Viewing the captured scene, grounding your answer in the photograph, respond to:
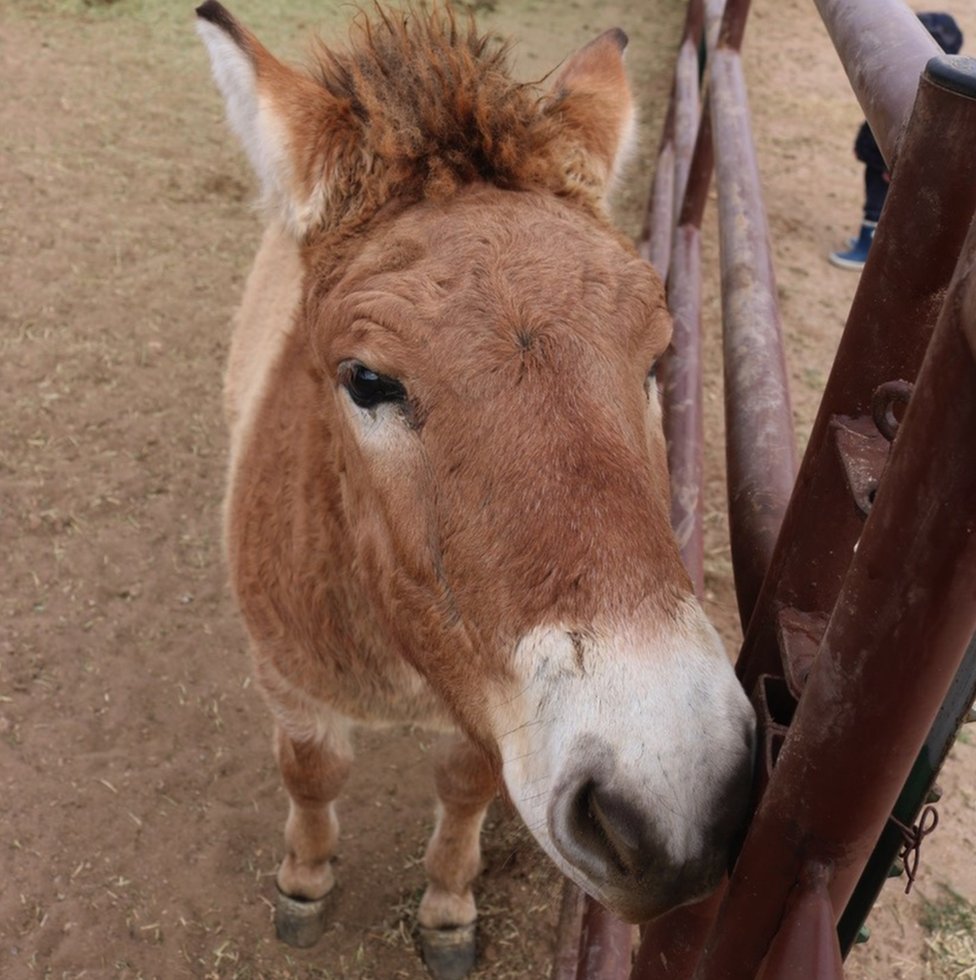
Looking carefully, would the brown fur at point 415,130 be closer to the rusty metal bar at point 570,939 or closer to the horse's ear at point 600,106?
the horse's ear at point 600,106

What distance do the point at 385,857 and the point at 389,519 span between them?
2.03 m

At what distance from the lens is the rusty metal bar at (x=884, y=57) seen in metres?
1.32

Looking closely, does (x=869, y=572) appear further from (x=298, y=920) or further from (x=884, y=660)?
(x=298, y=920)

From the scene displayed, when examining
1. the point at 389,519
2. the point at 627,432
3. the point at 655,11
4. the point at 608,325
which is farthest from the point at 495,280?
the point at 655,11

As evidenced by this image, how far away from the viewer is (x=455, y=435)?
1.75 meters

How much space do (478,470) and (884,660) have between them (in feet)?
2.90

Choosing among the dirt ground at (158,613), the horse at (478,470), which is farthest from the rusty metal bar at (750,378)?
the dirt ground at (158,613)

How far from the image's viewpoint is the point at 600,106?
8.41 ft

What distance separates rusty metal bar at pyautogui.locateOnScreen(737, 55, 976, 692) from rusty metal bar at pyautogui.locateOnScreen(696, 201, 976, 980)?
0.67ft

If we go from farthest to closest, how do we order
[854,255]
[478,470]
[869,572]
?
[854,255]
[478,470]
[869,572]

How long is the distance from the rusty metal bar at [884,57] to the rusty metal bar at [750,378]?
2.12 ft

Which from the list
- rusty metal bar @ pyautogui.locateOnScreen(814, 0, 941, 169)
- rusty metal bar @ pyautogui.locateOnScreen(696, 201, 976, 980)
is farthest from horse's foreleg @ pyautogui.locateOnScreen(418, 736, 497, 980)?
rusty metal bar @ pyautogui.locateOnScreen(814, 0, 941, 169)

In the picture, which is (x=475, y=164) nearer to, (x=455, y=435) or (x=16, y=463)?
(x=455, y=435)

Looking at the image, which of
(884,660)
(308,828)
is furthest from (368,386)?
(308,828)
